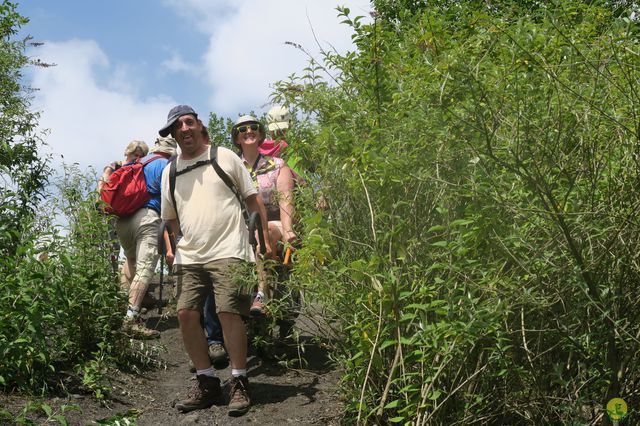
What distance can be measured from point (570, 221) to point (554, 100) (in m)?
0.53

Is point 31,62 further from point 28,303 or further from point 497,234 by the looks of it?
point 497,234

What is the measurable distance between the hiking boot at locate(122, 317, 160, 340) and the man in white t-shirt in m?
1.32

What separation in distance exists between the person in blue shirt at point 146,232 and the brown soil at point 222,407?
47cm

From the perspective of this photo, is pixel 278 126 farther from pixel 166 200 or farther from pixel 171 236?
pixel 171 236

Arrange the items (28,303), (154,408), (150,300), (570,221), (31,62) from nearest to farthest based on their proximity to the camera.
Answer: (570,221) < (28,303) < (154,408) < (150,300) < (31,62)

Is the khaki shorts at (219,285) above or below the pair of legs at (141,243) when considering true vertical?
below

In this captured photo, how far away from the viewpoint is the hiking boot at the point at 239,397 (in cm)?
589

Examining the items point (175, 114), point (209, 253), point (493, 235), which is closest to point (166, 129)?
point (175, 114)

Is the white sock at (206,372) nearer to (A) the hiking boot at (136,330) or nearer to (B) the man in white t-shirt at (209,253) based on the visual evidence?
(B) the man in white t-shirt at (209,253)

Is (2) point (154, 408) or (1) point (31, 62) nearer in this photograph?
(2) point (154, 408)

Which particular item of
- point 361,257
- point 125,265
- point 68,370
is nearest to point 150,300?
point 125,265

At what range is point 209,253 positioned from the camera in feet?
19.8

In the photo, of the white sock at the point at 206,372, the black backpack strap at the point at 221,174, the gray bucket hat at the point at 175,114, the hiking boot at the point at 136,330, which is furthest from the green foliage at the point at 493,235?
the hiking boot at the point at 136,330

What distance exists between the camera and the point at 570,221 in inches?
149
